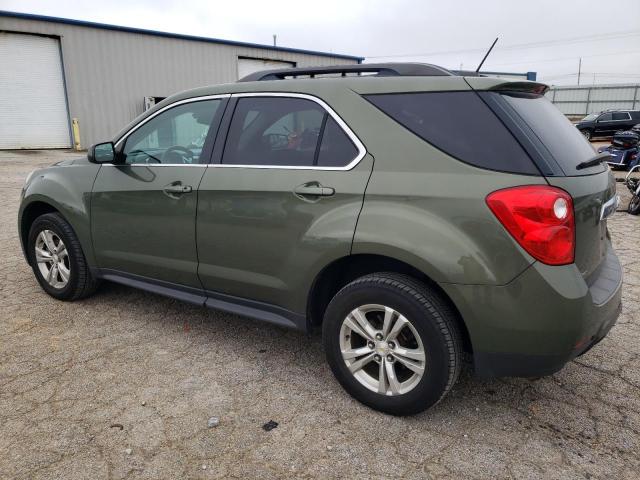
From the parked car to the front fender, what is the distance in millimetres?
22858

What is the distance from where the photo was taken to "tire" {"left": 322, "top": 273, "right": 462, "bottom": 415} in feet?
7.47

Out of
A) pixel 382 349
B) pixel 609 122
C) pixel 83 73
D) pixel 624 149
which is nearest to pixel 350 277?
pixel 382 349

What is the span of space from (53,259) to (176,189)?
161 centimetres

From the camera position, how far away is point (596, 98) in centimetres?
3494

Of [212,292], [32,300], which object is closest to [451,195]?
[212,292]

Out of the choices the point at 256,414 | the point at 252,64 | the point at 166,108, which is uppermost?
the point at 252,64

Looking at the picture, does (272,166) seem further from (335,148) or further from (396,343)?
(396,343)

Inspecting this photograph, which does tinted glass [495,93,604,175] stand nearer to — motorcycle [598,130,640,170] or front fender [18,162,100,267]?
front fender [18,162,100,267]

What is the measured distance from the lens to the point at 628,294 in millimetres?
4176

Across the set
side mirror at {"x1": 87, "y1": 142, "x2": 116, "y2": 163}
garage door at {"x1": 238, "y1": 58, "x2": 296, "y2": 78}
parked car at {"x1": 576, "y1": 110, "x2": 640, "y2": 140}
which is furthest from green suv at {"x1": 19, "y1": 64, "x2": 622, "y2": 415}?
parked car at {"x1": 576, "y1": 110, "x2": 640, "y2": 140}

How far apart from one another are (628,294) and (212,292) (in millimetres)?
3452

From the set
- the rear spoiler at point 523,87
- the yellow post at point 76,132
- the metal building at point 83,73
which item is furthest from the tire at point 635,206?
the yellow post at point 76,132

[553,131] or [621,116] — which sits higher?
[621,116]

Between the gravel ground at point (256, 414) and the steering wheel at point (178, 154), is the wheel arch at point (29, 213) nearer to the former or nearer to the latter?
the gravel ground at point (256, 414)
